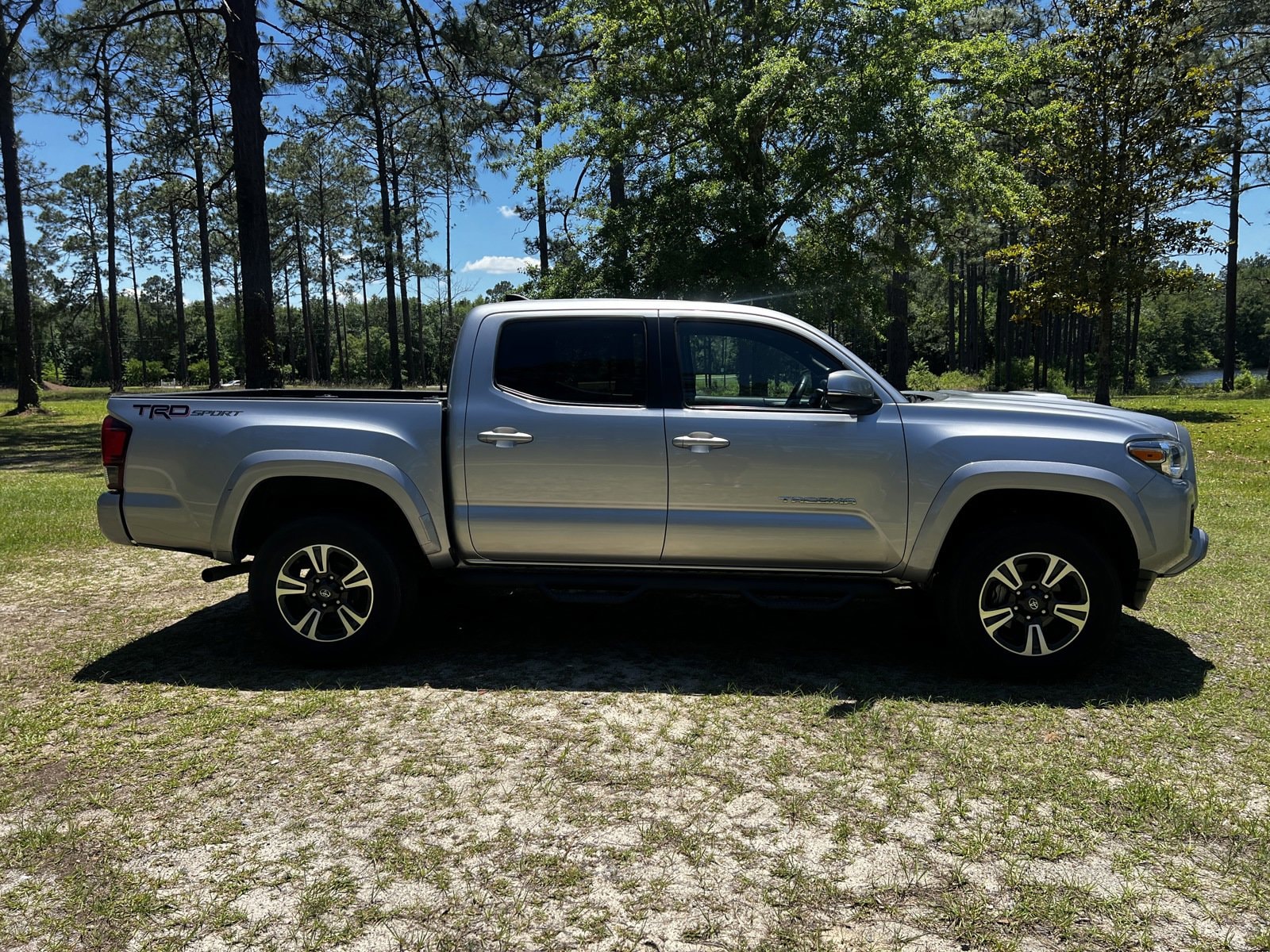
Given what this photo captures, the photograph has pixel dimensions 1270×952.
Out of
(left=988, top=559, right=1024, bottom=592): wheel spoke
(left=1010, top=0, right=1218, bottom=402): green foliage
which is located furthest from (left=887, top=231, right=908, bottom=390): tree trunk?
(left=988, top=559, right=1024, bottom=592): wheel spoke

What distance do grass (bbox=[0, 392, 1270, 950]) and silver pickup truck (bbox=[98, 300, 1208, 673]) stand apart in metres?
0.51

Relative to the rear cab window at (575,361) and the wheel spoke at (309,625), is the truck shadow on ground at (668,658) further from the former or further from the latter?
the rear cab window at (575,361)

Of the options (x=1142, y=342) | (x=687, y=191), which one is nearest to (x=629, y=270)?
(x=687, y=191)

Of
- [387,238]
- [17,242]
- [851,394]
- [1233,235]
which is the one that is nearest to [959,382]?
[1233,235]

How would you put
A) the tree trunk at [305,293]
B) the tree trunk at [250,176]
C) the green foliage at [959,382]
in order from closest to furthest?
the tree trunk at [250,176] < the green foliage at [959,382] < the tree trunk at [305,293]

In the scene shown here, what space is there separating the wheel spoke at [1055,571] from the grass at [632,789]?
21.9 inches

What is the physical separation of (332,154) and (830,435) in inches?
1632

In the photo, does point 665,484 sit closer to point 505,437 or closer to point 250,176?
point 505,437

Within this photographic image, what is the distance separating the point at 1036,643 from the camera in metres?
4.38

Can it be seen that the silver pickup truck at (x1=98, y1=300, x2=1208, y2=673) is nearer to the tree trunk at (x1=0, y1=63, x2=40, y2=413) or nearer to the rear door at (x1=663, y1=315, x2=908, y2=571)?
the rear door at (x1=663, y1=315, x2=908, y2=571)

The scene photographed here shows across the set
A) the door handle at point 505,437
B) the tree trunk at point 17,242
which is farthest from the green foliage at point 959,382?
the door handle at point 505,437

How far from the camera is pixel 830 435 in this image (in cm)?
442

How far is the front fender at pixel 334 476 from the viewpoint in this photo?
14.8ft

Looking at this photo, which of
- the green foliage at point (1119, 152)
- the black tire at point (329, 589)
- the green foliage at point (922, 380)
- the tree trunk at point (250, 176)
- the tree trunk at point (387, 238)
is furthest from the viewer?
the green foliage at point (922, 380)
